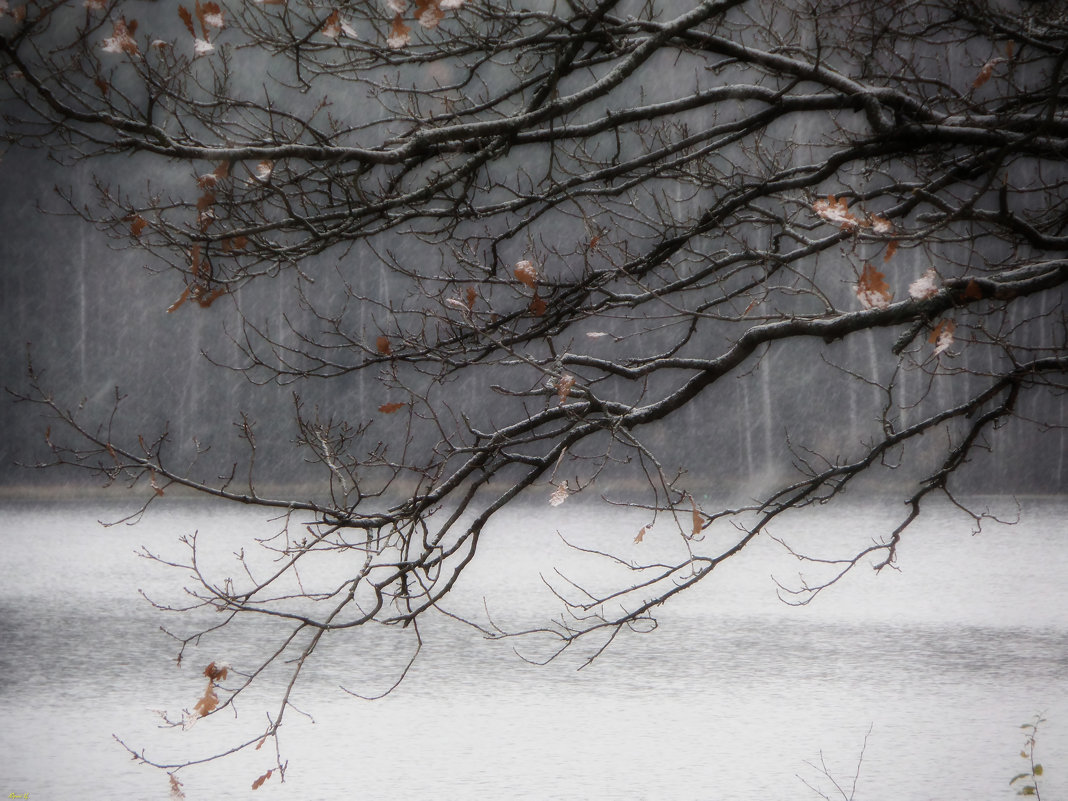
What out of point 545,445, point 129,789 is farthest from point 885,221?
point 545,445

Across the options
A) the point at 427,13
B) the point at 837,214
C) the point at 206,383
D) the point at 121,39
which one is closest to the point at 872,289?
the point at 837,214

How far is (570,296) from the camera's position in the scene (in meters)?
4.29

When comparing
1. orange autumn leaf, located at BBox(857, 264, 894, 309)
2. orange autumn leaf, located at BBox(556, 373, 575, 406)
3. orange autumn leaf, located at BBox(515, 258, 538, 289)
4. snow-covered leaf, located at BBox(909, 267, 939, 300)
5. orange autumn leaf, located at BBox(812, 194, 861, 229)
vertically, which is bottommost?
orange autumn leaf, located at BBox(556, 373, 575, 406)

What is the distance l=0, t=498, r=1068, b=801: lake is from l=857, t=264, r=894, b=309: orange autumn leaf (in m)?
2.39

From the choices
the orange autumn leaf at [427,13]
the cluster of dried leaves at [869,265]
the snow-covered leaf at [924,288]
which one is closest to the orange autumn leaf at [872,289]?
the cluster of dried leaves at [869,265]

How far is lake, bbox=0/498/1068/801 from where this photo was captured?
6.17 meters

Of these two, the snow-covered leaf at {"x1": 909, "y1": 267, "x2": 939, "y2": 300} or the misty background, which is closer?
the snow-covered leaf at {"x1": 909, "y1": 267, "x2": 939, "y2": 300}

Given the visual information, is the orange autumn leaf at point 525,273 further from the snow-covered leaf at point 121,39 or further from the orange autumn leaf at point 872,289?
the snow-covered leaf at point 121,39

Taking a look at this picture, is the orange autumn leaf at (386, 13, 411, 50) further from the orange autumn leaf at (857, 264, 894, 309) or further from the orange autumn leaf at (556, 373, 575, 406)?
the orange autumn leaf at (857, 264, 894, 309)

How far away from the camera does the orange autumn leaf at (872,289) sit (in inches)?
118

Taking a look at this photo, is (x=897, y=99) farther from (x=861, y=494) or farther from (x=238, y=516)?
(x=861, y=494)

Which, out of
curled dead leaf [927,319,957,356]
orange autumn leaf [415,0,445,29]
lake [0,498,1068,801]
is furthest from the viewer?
lake [0,498,1068,801]

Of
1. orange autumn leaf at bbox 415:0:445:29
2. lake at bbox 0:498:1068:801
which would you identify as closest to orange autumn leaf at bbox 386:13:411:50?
orange autumn leaf at bbox 415:0:445:29

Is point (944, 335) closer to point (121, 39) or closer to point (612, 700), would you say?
point (121, 39)
